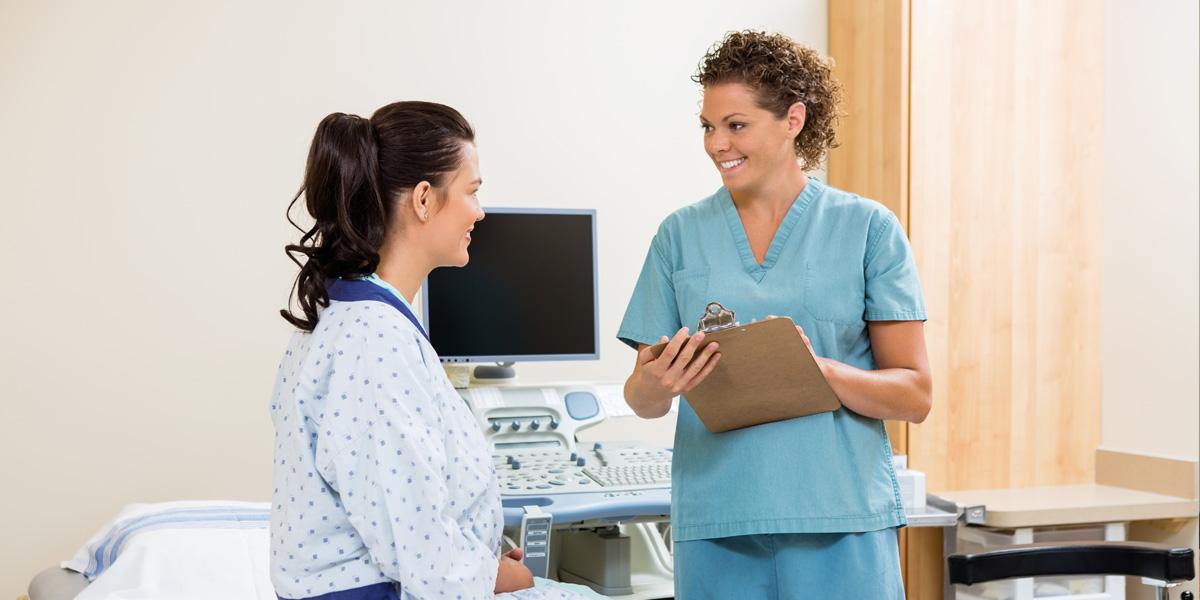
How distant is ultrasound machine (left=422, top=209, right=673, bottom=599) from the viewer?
216 cm

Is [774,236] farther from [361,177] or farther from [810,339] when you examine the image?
[361,177]

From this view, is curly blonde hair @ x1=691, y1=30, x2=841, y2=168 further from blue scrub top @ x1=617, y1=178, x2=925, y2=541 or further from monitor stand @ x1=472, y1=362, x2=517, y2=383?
monitor stand @ x1=472, y1=362, x2=517, y2=383

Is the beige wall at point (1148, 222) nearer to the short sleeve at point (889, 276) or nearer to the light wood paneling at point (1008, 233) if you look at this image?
the light wood paneling at point (1008, 233)

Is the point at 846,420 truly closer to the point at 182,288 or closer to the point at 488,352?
the point at 488,352

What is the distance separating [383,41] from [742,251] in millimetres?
1449

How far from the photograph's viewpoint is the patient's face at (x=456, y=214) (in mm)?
1191

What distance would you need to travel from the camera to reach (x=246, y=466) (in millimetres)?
2504

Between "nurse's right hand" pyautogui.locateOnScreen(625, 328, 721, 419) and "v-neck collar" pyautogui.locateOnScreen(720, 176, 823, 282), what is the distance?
0.19 m

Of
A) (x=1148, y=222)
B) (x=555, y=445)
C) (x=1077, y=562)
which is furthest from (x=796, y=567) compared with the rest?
(x=1148, y=222)

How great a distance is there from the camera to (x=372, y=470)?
100 centimetres

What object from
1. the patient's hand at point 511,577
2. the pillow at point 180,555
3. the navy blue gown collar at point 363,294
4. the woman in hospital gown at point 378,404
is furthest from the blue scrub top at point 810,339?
the pillow at point 180,555

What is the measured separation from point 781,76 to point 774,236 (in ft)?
0.72

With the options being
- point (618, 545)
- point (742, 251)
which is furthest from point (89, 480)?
point (742, 251)

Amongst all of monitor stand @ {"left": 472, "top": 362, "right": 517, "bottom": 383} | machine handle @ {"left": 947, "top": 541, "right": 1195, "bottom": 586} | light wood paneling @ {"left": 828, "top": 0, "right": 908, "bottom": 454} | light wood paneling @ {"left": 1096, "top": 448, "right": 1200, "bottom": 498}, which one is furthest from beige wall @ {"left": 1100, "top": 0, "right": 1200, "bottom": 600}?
monitor stand @ {"left": 472, "top": 362, "right": 517, "bottom": 383}
